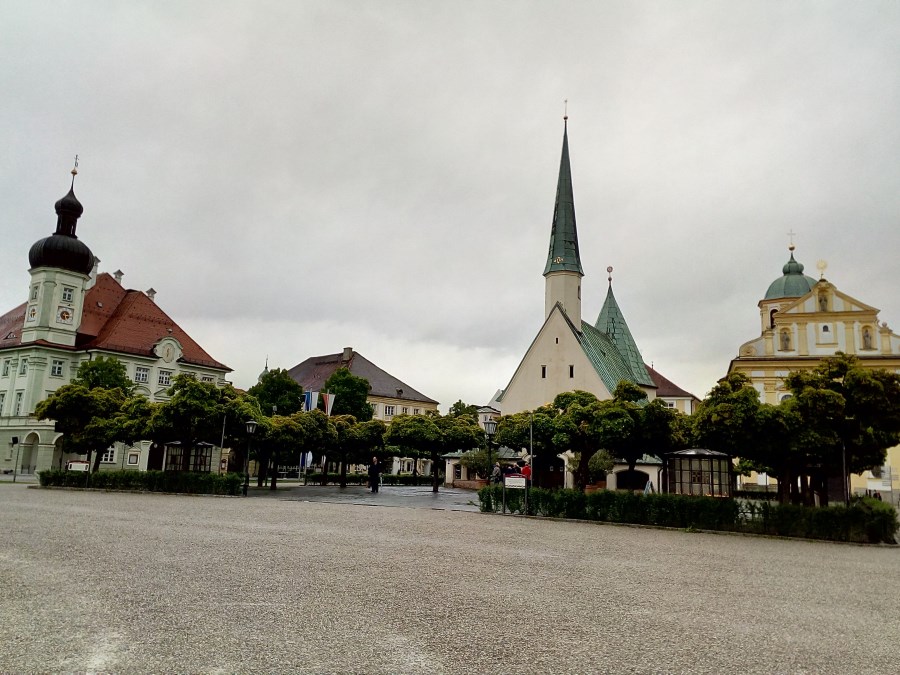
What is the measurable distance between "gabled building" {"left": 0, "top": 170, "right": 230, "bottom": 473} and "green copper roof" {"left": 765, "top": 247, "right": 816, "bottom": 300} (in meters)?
58.3

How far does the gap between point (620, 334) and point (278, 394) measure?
110 feet

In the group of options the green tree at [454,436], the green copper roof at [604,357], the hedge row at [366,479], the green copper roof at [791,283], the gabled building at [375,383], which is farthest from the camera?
the gabled building at [375,383]

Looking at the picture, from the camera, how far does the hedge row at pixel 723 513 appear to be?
17.9 m

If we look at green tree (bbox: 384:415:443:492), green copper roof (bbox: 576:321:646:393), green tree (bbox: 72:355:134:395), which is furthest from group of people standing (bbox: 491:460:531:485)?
green tree (bbox: 72:355:134:395)

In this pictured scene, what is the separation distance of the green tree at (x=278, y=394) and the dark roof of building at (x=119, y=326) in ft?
24.9

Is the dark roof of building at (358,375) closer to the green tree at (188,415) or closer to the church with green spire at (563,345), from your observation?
the church with green spire at (563,345)

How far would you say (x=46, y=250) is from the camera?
60094 mm

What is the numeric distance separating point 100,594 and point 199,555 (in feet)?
10.5

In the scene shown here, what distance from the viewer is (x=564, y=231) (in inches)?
2227

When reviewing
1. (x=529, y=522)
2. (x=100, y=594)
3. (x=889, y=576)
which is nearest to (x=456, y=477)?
(x=529, y=522)

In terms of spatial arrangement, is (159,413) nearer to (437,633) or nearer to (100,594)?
(100,594)

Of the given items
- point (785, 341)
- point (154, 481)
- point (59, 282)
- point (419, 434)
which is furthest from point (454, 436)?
point (59, 282)

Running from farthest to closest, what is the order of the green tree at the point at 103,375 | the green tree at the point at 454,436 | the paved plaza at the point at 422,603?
the green tree at the point at 103,375, the green tree at the point at 454,436, the paved plaza at the point at 422,603

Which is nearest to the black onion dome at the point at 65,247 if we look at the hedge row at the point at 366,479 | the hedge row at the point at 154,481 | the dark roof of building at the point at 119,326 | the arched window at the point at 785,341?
the dark roof of building at the point at 119,326
